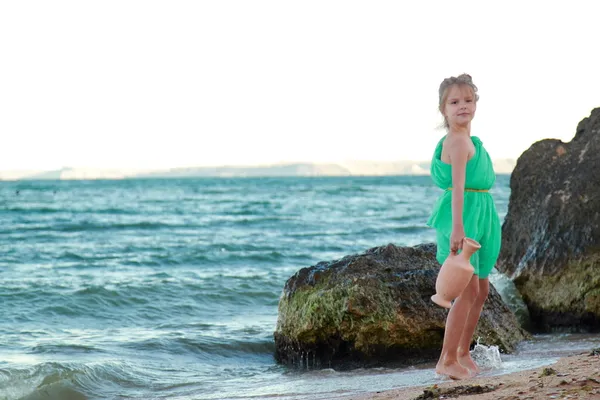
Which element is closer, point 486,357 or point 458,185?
point 458,185

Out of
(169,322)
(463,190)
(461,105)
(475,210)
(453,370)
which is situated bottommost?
(169,322)

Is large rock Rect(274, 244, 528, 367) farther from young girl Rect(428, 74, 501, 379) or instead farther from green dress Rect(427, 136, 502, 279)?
green dress Rect(427, 136, 502, 279)

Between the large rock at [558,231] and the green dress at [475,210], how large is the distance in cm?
280

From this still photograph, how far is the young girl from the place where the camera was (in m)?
4.37

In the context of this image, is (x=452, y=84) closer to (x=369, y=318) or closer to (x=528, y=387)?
(x=528, y=387)

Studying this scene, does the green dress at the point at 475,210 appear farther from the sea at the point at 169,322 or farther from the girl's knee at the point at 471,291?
the sea at the point at 169,322

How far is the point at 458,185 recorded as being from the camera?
4.29 meters

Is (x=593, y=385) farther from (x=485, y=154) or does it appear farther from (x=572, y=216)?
(x=572, y=216)

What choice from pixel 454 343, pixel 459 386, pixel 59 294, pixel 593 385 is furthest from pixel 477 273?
pixel 59 294

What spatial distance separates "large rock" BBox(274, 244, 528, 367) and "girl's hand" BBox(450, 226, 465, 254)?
183 centimetres

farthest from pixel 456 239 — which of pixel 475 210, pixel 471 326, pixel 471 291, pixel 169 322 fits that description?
pixel 169 322

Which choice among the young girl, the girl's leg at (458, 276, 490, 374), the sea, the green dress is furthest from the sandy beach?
the green dress

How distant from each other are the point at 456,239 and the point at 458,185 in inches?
11.6

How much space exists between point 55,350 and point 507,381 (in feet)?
14.9
